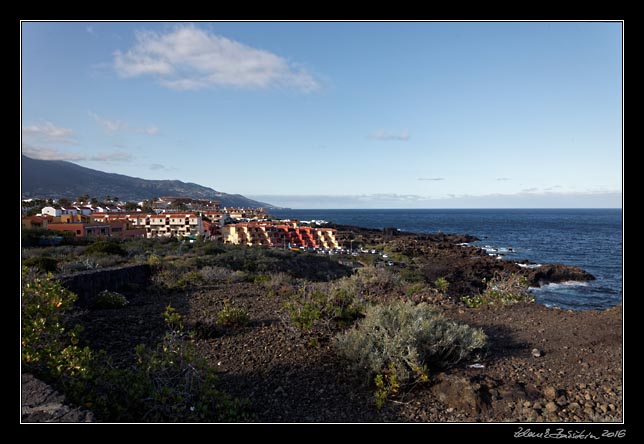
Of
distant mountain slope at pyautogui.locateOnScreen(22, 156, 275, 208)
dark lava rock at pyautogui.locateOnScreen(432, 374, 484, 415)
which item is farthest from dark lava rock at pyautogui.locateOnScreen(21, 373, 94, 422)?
distant mountain slope at pyautogui.locateOnScreen(22, 156, 275, 208)

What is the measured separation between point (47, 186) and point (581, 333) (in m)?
107

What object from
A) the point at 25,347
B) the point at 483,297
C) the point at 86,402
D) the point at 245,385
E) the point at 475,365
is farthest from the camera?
the point at 483,297

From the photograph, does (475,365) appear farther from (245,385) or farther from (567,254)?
(567,254)

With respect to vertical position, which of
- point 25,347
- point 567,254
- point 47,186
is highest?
point 47,186

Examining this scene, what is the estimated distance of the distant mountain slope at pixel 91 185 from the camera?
8653cm

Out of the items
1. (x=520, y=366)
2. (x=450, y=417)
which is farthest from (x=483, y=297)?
(x=450, y=417)

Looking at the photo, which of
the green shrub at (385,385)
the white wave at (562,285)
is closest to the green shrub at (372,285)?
the green shrub at (385,385)

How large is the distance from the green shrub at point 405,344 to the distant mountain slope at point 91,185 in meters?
71.9

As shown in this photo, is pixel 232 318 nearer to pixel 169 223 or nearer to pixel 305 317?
pixel 305 317

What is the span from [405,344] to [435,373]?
1.68 ft

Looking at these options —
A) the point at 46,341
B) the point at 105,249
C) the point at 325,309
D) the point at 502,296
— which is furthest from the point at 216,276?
the point at 105,249

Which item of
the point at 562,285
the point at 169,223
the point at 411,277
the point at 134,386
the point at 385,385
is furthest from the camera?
the point at 169,223

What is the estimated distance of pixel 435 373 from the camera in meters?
4.64

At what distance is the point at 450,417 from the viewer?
3811 millimetres
